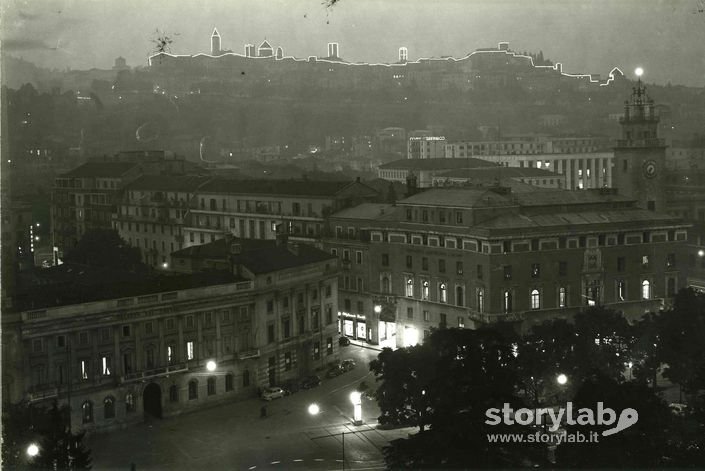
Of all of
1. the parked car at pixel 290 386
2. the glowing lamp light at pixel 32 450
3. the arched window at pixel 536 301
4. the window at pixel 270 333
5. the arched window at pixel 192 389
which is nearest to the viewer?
the glowing lamp light at pixel 32 450

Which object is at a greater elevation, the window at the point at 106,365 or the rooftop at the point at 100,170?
the rooftop at the point at 100,170

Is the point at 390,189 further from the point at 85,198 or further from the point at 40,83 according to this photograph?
the point at 40,83

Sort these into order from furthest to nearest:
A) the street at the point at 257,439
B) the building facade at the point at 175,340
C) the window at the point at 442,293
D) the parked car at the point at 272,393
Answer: the window at the point at 442,293 → the parked car at the point at 272,393 → the building facade at the point at 175,340 → the street at the point at 257,439

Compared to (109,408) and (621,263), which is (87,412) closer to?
(109,408)

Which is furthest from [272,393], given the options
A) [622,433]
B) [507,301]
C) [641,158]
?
[641,158]

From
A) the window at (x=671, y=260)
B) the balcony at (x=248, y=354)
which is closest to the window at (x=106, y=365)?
the balcony at (x=248, y=354)

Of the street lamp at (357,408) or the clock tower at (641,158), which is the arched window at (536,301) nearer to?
the clock tower at (641,158)
